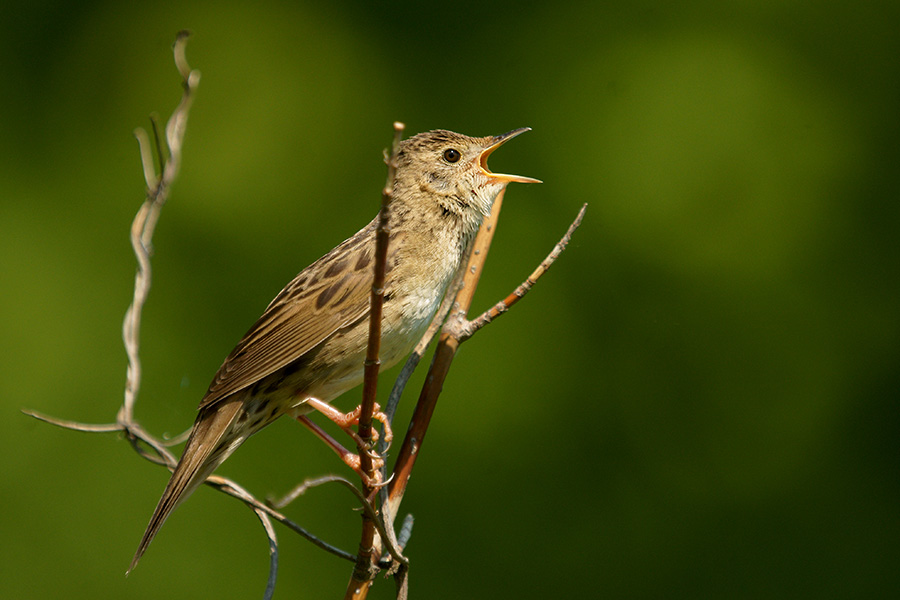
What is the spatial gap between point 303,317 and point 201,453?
1.59 feet

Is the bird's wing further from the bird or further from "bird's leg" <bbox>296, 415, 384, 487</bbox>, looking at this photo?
"bird's leg" <bbox>296, 415, 384, 487</bbox>

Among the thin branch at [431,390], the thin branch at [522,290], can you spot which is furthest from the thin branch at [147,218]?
the thin branch at [522,290]

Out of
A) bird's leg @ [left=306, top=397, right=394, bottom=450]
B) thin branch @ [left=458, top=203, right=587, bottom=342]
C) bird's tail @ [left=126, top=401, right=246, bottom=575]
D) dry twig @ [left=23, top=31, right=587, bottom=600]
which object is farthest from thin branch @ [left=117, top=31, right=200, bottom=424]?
thin branch @ [left=458, top=203, right=587, bottom=342]

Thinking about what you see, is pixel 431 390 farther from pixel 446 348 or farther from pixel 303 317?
pixel 303 317

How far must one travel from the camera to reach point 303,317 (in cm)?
262

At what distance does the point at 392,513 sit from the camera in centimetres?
194

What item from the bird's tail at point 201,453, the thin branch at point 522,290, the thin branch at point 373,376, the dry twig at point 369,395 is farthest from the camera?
the bird's tail at point 201,453

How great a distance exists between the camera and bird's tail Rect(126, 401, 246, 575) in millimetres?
2260

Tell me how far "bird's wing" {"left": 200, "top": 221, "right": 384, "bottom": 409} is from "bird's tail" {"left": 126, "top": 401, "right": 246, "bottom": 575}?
6cm

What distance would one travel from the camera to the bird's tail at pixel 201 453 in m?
2.26

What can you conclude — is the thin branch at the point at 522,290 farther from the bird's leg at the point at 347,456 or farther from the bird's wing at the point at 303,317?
the bird's wing at the point at 303,317

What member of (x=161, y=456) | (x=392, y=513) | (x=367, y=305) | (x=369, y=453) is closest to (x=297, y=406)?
(x=367, y=305)

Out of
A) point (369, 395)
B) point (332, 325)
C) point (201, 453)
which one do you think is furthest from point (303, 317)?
point (369, 395)

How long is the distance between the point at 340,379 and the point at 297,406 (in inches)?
6.3
